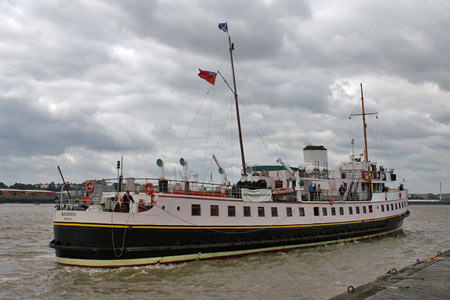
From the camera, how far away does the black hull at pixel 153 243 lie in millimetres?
17531

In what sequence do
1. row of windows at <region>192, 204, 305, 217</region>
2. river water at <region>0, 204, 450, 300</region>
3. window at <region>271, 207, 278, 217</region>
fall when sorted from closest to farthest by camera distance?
river water at <region>0, 204, 450, 300</region>
row of windows at <region>192, 204, 305, 217</region>
window at <region>271, 207, 278, 217</region>

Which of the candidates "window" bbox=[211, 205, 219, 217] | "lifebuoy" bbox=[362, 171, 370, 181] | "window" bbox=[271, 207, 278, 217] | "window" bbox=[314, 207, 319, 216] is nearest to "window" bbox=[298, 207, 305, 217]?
"window" bbox=[314, 207, 319, 216]

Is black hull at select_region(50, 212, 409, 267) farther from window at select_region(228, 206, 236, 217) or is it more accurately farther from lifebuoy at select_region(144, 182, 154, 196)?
lifebuoy at select_region(144, 182, 154, 196)

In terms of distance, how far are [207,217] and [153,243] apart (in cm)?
341

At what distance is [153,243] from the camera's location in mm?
18406

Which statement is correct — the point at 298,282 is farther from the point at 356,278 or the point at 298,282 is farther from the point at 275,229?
the point at 275,229

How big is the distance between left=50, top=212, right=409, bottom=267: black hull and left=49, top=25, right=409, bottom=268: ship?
0.05 meters

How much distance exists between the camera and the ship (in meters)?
17.7

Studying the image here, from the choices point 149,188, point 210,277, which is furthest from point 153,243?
point 210,277

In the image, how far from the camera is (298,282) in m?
16.5

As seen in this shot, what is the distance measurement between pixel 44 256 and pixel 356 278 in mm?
18009

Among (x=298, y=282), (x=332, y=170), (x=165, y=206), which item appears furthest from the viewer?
(x=332, y=170)

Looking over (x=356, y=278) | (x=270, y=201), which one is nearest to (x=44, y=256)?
(x=270, y=201)

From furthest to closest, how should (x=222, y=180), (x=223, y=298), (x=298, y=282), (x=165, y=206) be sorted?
(x=222, y=180)
(x=165, y=206)
(x=298, y=282)
(x=223, y=298)
